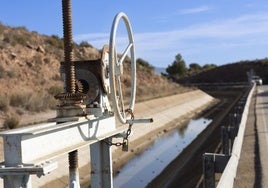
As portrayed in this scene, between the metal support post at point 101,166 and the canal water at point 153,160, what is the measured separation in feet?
32.2

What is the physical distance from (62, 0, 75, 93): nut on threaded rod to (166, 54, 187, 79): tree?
422ft

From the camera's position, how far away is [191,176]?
18.5 meters

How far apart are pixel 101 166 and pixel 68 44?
2.44 meters

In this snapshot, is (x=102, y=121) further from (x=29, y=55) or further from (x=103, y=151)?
(x=29, y=55)

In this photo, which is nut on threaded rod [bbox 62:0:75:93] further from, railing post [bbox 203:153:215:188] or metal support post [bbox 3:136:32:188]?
railing post [bbox 203:153:215:188]

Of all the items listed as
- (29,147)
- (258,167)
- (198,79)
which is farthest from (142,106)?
(198,79)

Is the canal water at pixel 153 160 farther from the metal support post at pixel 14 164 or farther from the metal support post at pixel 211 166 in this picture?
the metal support post at pixel 14 164

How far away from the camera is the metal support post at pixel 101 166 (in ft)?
28.4

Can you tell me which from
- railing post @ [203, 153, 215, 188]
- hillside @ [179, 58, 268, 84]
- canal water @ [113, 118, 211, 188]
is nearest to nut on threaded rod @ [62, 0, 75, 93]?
railing post @ [203, 153, 215, 188]

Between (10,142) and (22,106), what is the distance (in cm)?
2776

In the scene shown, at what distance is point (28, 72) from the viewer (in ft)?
159

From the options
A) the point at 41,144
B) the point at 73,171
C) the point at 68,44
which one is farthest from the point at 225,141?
the point at 41,144

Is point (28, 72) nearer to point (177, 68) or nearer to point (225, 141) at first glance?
point (225, 141)

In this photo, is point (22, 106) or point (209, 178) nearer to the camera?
point (209, 178)
